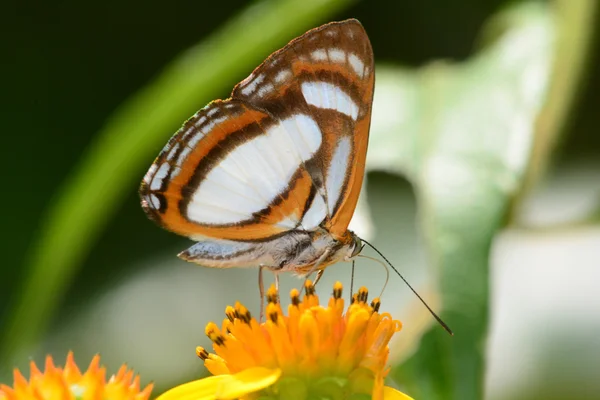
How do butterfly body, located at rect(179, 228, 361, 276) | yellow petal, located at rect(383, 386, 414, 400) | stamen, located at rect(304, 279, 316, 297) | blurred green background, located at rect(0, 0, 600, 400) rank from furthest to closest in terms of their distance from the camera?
blurred green background, located at rect(0, 0, 600, 400), butterfly body, located at rect(179, 228, 361, 276), stamen, located at rect(304, 279, 316, 297), yellow petal, located at rect(383, 386, 414, 400)

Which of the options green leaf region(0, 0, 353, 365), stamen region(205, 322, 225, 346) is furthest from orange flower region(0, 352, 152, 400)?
green leaf region(0, 0, 353, 365)

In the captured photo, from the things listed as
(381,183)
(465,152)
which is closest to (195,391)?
(465,152)

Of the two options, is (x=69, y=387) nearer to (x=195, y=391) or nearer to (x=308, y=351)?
(x=195, y=391)

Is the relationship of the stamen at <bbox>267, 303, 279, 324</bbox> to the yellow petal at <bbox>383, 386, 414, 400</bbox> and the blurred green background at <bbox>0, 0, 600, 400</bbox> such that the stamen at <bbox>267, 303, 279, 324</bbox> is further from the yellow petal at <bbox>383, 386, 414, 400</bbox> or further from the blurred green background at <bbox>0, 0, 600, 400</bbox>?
the blurred green background at <bbox>0, 0, 600, 400</bbox>

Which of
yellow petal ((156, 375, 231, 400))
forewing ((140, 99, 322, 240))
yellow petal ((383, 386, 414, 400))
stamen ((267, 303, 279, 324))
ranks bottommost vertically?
yellow petal ((383, 386, 414, 400))

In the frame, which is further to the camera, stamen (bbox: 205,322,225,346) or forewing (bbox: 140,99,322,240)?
forewing (bbox: 140,99,322,240)

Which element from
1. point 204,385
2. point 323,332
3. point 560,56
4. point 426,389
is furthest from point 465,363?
point 560,56

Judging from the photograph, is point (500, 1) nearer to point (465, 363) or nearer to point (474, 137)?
point (474, 137)
